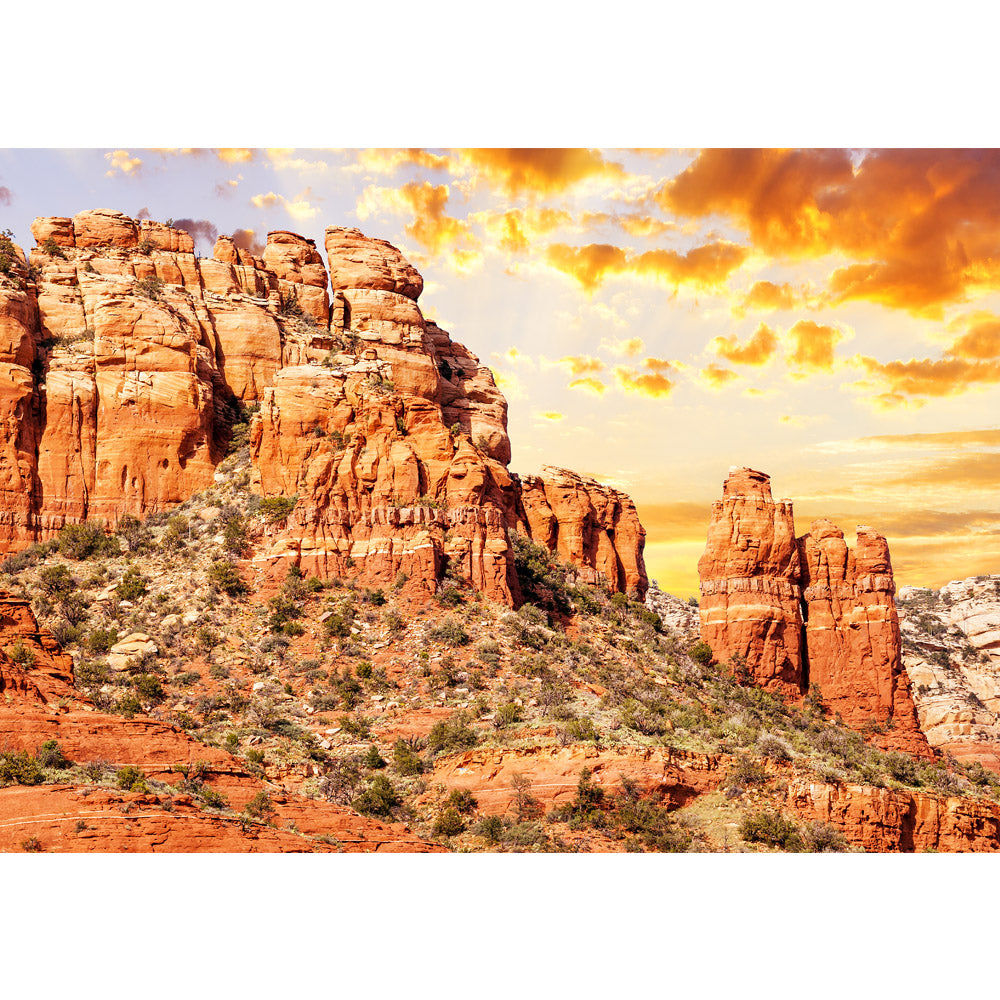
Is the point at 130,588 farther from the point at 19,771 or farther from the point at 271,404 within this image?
the point at 19,771

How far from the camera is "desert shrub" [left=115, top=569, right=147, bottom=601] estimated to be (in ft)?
155

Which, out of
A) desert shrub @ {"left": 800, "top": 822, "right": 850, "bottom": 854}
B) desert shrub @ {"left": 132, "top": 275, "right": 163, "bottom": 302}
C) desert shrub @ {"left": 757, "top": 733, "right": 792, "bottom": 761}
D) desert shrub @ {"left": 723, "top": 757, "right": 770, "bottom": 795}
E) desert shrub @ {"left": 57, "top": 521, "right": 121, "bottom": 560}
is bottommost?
desert shrub @ {"left": 800, "top": 822, "right": 850, "bottom": 854}

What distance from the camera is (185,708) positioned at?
40.0m

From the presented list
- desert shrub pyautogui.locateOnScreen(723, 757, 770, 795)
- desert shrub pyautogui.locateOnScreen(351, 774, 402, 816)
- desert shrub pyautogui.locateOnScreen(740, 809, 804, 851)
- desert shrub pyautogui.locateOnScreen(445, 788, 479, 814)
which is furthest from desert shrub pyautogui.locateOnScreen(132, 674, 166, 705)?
desert shrub pyautogui.locateOnScreen(740, 809, 804, 851)

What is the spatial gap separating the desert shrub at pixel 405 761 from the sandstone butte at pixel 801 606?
27779 mm

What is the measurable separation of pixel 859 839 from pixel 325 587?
23.2 meters

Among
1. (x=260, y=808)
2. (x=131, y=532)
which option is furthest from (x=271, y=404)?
(x=260, y=808)

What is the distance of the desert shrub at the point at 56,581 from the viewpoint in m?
47.1

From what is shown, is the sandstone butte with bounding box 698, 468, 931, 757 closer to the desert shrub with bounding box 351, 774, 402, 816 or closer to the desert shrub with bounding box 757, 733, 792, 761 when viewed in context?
the desert shrub with bounding box 757, 733, 792, 761

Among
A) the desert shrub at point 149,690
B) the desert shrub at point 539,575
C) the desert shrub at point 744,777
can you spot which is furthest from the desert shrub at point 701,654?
the desert shrub at point 149,690

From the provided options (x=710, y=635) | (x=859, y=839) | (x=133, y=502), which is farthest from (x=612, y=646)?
(x=133, y=502)

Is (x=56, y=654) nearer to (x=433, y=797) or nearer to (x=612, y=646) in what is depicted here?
(x=433, y=797)

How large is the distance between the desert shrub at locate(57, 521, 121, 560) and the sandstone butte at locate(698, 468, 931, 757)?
31945mm

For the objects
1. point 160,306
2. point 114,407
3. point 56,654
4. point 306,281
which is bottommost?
point 56,654
